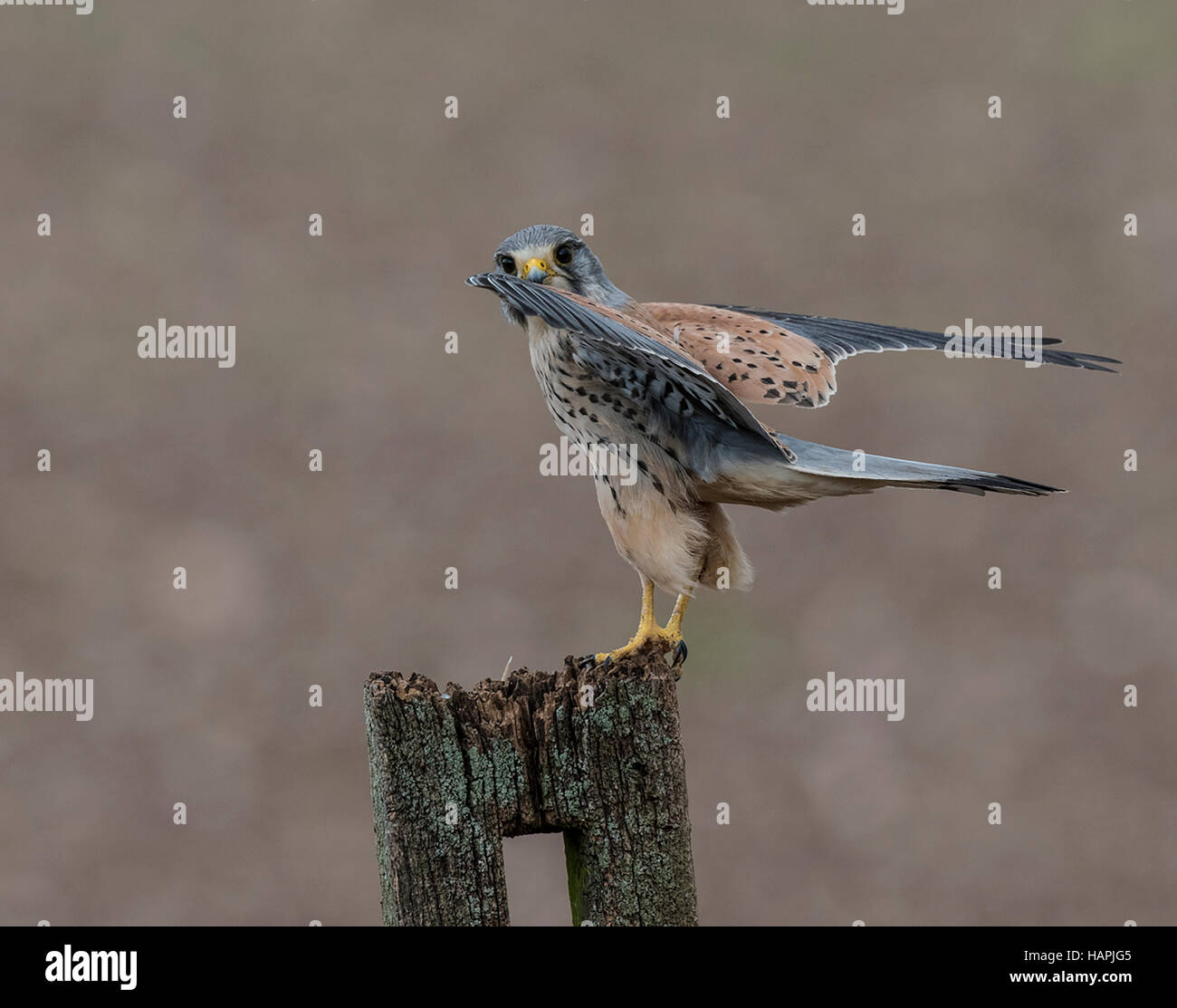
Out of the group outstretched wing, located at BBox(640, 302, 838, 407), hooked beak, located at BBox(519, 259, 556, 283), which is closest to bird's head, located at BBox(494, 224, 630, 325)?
hooked beak, located at BBox(519, 259, 556, 283)

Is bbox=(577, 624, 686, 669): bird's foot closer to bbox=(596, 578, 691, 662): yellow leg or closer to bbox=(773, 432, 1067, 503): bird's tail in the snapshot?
bbox=(596, 578, 691, 662): yellow leg

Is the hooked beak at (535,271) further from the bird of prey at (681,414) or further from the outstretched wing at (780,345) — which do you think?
the outstretched wing at (780,345)

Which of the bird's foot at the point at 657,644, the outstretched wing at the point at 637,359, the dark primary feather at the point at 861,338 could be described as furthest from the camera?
the dark primary feather at the point at 861,338

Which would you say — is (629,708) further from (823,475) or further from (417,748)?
(823,475)

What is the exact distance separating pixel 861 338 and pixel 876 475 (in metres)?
0.97

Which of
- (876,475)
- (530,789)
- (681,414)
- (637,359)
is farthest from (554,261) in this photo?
(530,789)

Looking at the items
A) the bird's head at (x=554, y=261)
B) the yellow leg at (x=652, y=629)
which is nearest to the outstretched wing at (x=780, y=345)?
the bird's head at (x=554, y=261)

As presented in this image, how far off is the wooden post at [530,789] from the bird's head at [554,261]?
3.65ft

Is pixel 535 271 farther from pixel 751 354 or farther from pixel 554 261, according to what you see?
pixel 751 354

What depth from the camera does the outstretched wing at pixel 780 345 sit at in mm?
3795

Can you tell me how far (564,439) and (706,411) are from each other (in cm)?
53

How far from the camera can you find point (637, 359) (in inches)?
144

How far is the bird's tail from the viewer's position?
11.0 ft
